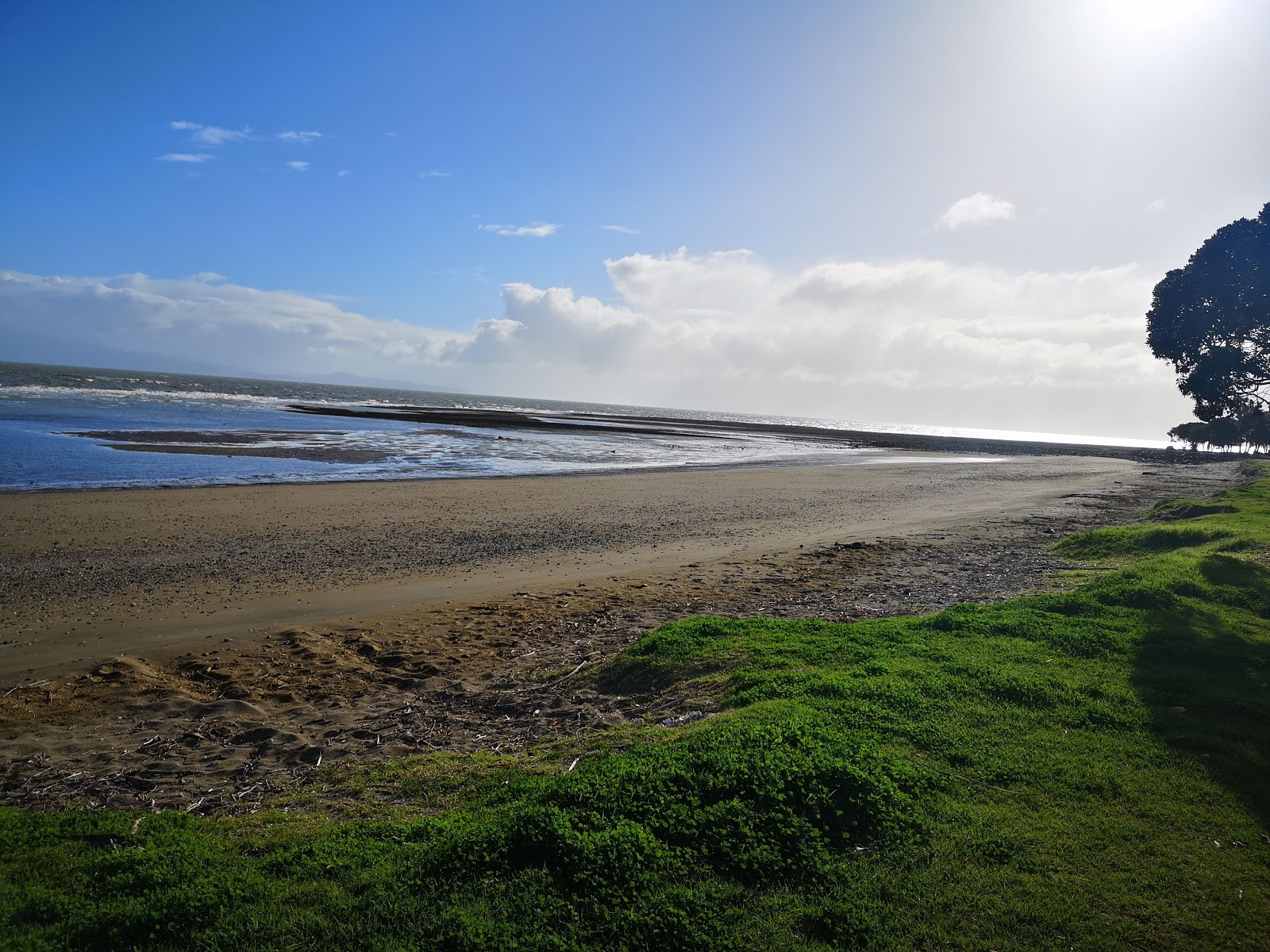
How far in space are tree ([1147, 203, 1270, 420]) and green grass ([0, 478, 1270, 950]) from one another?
12.7m

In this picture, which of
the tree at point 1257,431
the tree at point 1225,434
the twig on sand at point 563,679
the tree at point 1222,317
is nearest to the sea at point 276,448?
the twig on sand at point 563,679

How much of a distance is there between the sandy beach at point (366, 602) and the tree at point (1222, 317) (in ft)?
15.4

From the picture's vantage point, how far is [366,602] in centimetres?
1121

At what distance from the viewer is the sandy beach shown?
6.42 metres

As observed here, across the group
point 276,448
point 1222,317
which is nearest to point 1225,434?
point 1222,317

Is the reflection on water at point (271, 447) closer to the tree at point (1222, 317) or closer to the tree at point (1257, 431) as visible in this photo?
the tree at point (1222, 317)

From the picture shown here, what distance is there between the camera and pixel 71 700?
7301mm

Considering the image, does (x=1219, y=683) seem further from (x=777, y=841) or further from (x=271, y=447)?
(x=271, y=447)

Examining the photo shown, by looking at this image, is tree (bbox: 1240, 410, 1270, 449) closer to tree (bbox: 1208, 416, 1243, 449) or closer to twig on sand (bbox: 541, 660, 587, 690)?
tree (bbox: 1208, 416, 1243, 449)

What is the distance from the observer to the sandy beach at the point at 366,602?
642 centimetres

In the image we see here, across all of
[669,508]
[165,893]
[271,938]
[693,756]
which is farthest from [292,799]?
[669,508]

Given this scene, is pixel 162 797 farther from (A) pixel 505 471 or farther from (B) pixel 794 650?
(A) pixel 505 471

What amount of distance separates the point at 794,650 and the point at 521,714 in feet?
9.98

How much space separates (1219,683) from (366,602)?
1093cm
